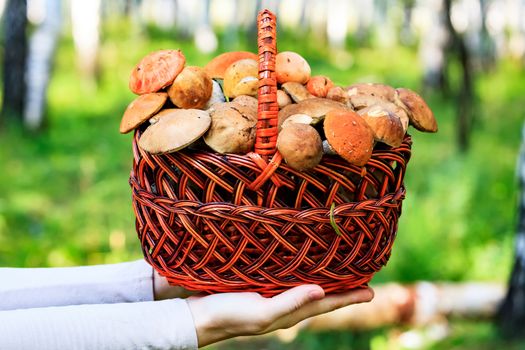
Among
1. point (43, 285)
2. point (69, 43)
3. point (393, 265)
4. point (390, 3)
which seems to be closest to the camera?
point (43, 285)

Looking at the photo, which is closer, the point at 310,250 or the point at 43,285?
the point at 310,250

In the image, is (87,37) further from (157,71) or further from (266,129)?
(266,129)

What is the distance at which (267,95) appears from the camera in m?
1.15

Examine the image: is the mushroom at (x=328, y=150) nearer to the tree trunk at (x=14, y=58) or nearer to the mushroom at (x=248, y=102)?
the mushroom at (x=248, y=102)

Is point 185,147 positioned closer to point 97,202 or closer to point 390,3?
point 97,202

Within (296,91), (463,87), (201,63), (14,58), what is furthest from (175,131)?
(201,63)

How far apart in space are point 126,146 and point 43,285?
206 inches

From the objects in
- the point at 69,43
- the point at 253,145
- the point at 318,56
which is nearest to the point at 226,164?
the point at 253,145

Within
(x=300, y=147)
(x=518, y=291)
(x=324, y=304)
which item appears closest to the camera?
(x=300, y=147)

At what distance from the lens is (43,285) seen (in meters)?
1.46

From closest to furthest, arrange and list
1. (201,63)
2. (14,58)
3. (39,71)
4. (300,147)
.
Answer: (300,147) → (14,58) → (39,71) → (201,63)

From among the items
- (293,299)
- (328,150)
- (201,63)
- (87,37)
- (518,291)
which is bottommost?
(518,291)

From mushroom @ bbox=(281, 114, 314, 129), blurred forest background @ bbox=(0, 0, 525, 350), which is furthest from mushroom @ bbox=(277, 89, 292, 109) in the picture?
blurred forest background @ bbox=(0, 0, 525, 350)

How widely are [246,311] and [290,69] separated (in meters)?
0.54
